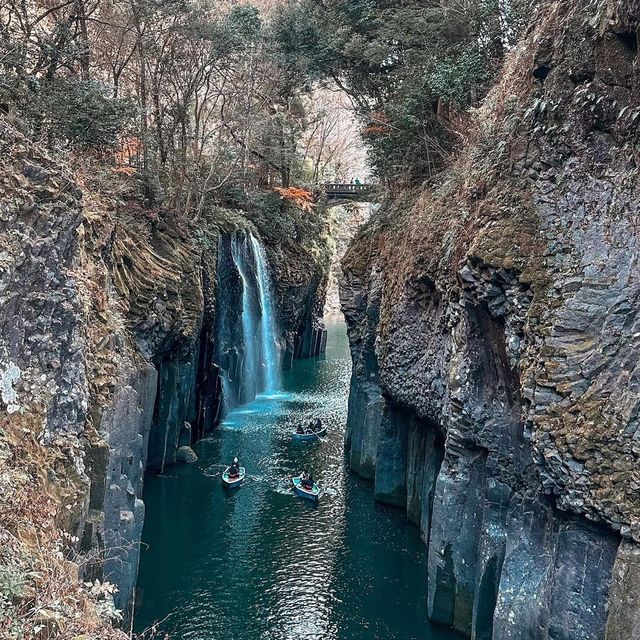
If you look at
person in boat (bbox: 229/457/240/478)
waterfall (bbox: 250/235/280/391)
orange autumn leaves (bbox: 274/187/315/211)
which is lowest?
person in boat (bbox: 229/457/240/478)

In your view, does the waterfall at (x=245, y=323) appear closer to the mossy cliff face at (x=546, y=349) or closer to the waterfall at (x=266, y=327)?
the waterfall at (x=266, y=327)

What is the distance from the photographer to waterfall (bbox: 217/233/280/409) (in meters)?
33.6

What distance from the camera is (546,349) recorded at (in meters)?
12.1

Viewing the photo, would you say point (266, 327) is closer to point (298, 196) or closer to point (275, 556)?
point (298, 196)

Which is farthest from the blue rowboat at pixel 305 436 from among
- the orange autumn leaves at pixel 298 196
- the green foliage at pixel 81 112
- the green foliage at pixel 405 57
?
the orange autumn leaves at pixel 298 196

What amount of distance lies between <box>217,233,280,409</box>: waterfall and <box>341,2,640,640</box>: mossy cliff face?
1759 centimetres

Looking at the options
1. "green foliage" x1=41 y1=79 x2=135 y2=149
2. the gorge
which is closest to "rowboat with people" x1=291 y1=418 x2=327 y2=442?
the gorge

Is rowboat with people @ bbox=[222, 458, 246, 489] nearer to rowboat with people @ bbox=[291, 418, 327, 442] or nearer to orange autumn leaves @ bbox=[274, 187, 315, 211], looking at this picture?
rowboat with people @ bbox=[291, 418, 327, 442]

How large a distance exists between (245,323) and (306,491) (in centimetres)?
1586

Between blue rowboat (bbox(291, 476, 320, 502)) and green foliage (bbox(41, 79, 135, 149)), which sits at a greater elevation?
green foliage (bbox(41, 79, 135, 149))

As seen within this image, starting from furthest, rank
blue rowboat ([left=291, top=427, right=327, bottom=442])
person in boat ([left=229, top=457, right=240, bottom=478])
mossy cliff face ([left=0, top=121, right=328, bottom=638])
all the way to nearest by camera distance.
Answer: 1. blue rowboat ([left=291, top=427, right=327, bottom=442])
2. person in boat ([left=229, top=457, right=240, bottom=478])
3. mossy cliff face ([left=0, top=121, right=328, bottom=638])

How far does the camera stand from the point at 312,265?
46250 millimetres

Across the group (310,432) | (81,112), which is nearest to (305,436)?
(310,432)

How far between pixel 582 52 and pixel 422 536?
13794mm
